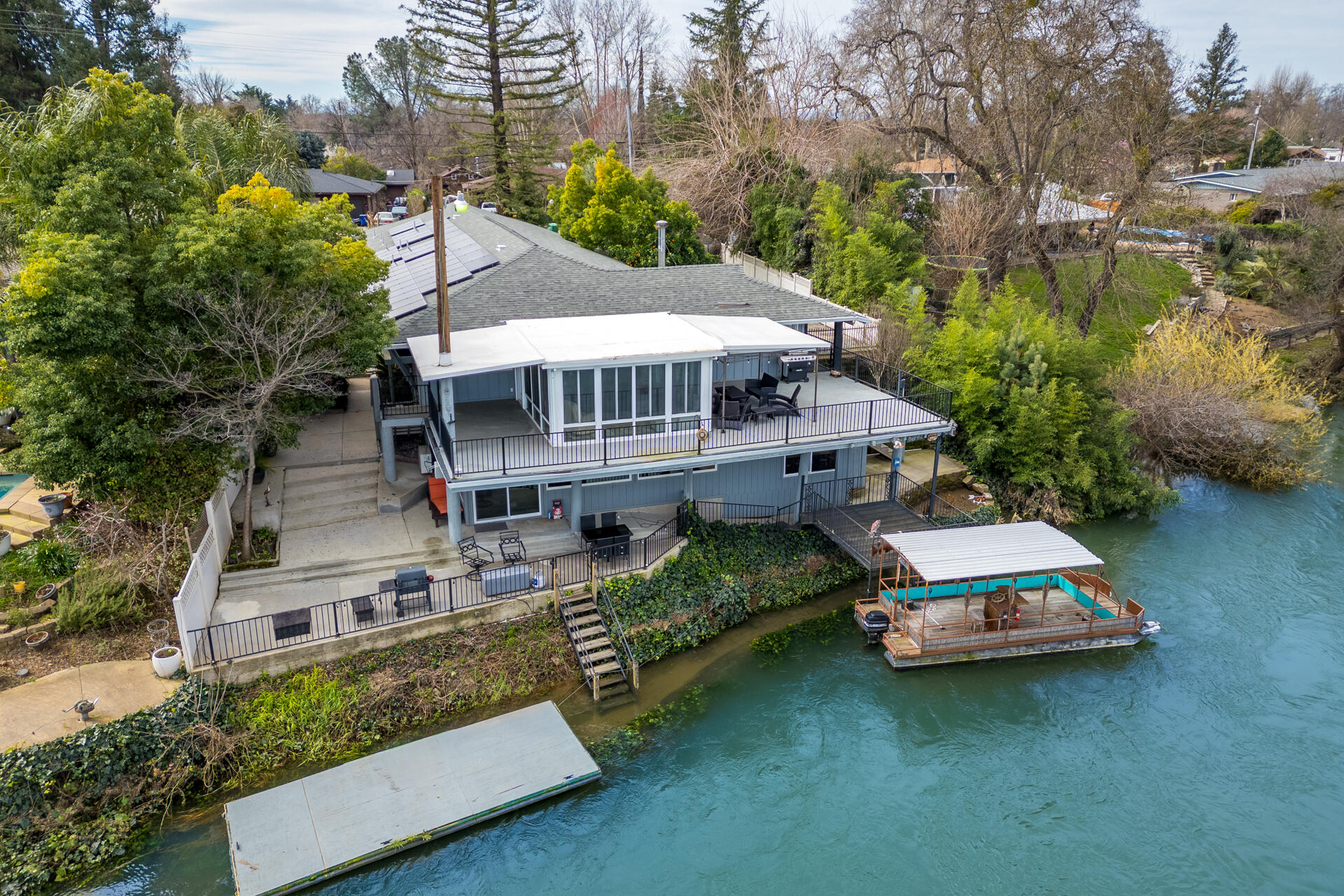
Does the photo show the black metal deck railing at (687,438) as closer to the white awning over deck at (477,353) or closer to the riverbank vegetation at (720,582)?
the white awning over deck at (477,353)

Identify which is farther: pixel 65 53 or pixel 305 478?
pixel 65 53

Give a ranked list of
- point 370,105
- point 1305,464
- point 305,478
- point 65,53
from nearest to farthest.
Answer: point 305,478 → point 1305,464 → point 65,53 → point 370,105

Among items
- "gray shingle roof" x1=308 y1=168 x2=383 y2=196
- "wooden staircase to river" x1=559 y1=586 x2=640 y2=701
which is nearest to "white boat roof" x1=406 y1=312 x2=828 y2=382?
"wooden staircase to river" x1=559 y1=586 x2=640 y2=701

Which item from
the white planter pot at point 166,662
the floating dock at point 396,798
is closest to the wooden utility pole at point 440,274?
the white planter pot at point 166,662

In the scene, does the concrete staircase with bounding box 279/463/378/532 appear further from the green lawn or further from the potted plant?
the green lawn

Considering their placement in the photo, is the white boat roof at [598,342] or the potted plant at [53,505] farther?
the potted plant at [53,505]

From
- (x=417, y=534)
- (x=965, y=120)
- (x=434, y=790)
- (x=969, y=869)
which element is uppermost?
(x=965, y=120)

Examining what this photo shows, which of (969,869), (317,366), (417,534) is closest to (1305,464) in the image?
(969,869)

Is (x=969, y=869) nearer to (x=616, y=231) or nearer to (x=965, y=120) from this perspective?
(x=616, y=231)
